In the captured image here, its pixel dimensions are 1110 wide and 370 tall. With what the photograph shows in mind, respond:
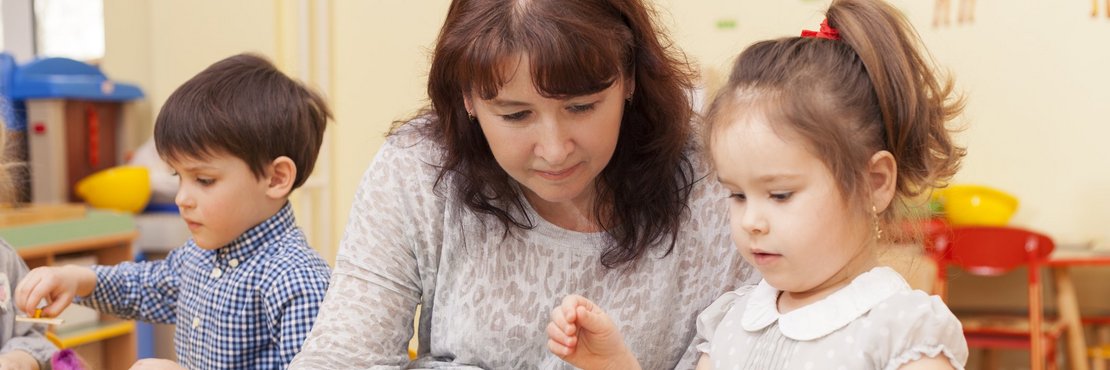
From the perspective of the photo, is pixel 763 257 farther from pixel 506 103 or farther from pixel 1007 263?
pixel 1007 263

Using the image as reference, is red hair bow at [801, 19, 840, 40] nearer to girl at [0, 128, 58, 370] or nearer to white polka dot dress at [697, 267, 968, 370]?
white polka dot dress at [697, 267, 968, 370]

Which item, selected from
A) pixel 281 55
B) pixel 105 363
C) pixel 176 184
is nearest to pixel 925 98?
pixel 105 363

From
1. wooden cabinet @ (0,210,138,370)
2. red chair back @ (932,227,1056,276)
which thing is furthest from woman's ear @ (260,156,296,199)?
red chair back @ (932,227,1056,276)

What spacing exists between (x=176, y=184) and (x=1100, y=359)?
3.04m

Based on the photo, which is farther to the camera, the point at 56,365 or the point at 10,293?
the point at 10,293

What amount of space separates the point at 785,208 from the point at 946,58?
9.58 ft

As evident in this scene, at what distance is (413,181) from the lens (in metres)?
1.46

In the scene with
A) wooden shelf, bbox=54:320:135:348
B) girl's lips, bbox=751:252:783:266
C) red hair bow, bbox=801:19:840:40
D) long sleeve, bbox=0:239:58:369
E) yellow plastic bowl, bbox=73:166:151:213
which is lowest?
wooden shelf, bbox=54:320:135:348

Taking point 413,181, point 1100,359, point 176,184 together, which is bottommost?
point 1100,359

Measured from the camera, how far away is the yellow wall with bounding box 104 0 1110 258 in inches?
146

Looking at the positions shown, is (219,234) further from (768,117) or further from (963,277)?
(963,277)

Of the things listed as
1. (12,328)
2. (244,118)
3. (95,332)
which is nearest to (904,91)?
(244,118)

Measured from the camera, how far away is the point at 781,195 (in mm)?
1071

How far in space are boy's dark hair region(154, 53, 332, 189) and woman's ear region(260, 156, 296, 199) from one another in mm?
17
